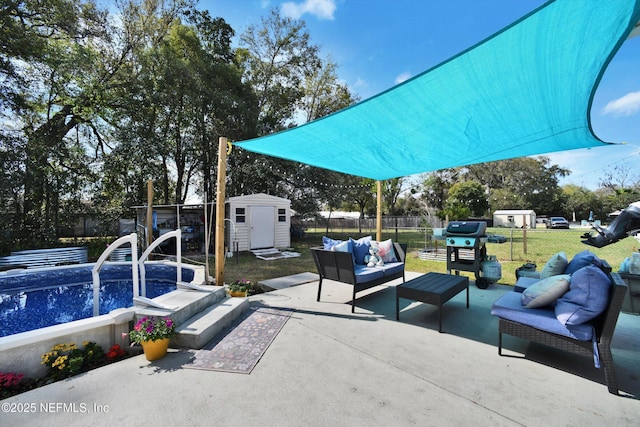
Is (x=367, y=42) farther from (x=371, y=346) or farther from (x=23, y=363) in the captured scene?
(x=23, y=363)

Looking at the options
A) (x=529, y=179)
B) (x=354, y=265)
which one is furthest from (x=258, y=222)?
(x=529, y=179)

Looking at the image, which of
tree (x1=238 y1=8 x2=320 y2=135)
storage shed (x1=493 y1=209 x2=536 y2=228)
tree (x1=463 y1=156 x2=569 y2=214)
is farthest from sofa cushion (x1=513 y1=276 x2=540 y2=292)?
tree (x1=463 y1=156 x2=569 y2=214)

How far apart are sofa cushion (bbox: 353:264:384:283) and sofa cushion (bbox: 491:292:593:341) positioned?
61.0 inches

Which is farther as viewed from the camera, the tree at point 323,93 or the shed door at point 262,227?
the tree at point 323,93

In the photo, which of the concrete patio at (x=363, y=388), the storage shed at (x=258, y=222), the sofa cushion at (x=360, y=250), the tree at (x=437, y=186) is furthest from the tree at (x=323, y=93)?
the tree at (x=437, y=186)

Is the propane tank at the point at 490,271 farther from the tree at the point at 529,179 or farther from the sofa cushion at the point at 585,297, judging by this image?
the tree at the point at 529,179

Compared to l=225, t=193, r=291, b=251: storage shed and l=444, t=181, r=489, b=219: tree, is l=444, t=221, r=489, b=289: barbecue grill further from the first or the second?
l=444, t=181, r=489, b=219: tree

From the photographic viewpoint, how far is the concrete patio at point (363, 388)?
171cm

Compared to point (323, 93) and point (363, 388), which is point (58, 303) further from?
point (323, 93)

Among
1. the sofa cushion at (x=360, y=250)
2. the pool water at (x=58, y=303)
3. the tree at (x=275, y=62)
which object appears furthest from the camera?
the tree at (x=275, y=62)

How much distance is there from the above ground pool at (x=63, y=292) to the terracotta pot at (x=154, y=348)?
→ 8.02 feet

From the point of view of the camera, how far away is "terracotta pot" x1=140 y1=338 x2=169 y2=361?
7.90 ft

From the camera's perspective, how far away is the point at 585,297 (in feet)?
6.84

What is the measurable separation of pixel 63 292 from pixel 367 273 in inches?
236
